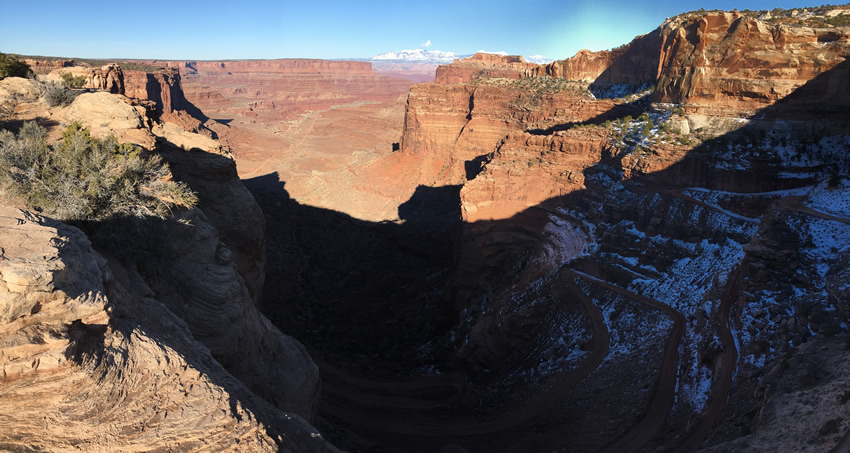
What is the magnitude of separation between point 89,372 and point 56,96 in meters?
16.1

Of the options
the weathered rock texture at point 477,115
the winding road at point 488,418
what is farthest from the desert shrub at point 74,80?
the weathered rock texture at point 477,115

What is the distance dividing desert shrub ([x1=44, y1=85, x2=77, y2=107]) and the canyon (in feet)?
2.75

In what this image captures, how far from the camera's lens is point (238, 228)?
1975 centimetres

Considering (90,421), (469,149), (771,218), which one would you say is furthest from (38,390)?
(469,149)

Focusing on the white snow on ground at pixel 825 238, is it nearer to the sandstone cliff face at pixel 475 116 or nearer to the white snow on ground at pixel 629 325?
the white snow on ground at pixel 629 325

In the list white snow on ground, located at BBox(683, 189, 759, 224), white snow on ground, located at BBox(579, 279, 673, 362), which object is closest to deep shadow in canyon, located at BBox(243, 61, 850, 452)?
white snow on ground, located at BBox(683, 189, 759, 224)

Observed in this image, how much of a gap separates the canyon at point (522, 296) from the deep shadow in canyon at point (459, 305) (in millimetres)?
132

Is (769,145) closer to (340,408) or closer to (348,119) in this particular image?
(340,408)

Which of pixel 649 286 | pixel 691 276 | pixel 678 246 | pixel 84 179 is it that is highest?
pixel 84 179

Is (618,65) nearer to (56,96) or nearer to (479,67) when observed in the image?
(479,67)

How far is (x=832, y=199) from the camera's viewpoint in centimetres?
2136

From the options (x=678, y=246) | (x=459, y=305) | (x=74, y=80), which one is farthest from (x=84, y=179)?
(x=678, y=246)

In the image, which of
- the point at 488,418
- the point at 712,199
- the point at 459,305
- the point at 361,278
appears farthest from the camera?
the point at 361,278

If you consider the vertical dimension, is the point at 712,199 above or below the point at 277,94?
below
